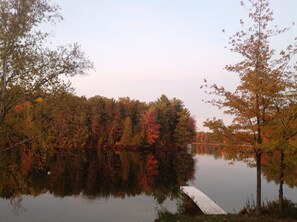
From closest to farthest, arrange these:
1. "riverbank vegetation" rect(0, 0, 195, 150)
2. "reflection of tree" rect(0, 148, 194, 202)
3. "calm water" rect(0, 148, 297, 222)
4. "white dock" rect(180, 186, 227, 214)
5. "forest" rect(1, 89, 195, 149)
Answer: "riverbank vegetation" rect(0, 0, 195, 150)
"white dock" rect(180, 186, 227, 214)
"calm water" rect(0, 148, 297, 222)
"reflection of tree" rect(0, 148, 194, 202)
"forest" rect(1, 89, 195, 149)

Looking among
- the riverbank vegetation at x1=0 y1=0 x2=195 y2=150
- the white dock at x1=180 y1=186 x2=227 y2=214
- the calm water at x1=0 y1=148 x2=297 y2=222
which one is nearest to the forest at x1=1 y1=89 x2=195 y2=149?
the calm water at x1=0 y1=148 x2=297 y2=222

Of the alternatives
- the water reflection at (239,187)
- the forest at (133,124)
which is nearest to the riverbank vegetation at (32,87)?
the water reflection at (239,187)

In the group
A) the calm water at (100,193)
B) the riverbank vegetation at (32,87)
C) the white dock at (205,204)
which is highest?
the riverbank vegetation at (32,87)

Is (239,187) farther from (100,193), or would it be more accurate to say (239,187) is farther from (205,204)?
(100,193)

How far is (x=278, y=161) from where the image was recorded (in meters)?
15.5

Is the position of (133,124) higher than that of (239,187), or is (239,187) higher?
(133,124)

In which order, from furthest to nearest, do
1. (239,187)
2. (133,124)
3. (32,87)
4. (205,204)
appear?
(133,124) < (239,187) < (205,204) < (32,87)

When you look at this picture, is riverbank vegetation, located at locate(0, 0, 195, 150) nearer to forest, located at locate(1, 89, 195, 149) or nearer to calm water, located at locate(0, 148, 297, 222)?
calm water, located at locate(0, 148, 297, 222)

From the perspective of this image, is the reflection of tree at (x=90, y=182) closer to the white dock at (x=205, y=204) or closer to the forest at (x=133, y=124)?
the white dock at (x=205, y=204)

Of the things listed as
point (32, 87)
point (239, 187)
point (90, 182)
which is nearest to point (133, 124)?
point (90, 182)

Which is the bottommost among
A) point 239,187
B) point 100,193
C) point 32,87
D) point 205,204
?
point 100,193

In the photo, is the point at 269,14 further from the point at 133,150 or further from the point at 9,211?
the point at 133,150

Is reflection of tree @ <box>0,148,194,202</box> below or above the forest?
below

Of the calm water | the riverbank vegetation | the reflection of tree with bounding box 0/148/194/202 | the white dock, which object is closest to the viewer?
the riverbank vegetation
